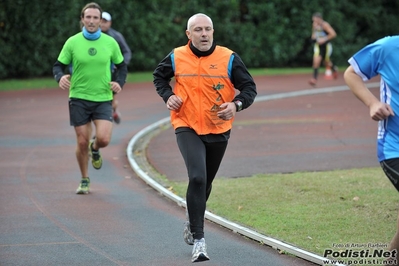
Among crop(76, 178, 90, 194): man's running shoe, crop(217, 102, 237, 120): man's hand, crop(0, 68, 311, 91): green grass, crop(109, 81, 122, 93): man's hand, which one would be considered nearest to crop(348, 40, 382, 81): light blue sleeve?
Answer: crop(217, 102, 237, 120): man's hand

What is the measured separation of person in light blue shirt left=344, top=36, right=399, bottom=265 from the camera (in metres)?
5.80

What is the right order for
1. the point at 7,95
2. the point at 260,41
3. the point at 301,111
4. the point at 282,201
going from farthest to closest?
the point at 260,41
the point at 7,95
the point at 301,111
the point at 282,201

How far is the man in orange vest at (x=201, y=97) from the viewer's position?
24.3 feet

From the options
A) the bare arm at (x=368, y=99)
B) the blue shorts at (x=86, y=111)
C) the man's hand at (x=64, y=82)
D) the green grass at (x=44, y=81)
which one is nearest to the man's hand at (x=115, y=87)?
the blue shorts at (x=86, y=111)

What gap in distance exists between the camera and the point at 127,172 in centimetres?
1257

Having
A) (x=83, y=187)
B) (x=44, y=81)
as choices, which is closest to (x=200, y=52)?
(x=83, y=187)

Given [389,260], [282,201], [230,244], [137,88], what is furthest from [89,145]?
[137,88]

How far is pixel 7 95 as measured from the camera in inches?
905

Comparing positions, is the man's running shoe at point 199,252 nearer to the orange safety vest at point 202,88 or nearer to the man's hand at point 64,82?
the orange safety vest at point 202,88

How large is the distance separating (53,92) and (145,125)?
6698 millimetres

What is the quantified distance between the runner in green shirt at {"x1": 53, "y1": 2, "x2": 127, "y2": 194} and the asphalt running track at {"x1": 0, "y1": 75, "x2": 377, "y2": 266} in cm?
96

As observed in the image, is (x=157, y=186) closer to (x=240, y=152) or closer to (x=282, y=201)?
(x=282, y=201)

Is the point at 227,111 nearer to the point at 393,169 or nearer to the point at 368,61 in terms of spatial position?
the point at 368,61

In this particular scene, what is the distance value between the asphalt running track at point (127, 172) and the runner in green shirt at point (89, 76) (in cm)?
96
